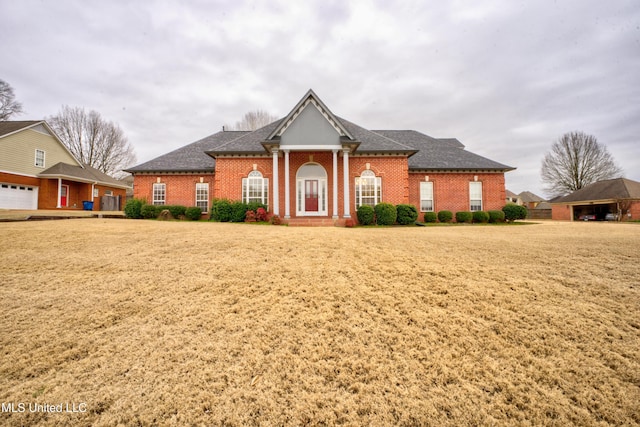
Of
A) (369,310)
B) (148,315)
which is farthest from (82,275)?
(369,310)

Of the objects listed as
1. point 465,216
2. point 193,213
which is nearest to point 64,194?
point 193,213

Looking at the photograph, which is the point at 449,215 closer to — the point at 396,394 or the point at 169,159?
the point at 396,394

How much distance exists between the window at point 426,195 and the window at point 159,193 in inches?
696

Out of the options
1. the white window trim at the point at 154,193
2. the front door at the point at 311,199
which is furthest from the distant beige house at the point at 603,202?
the white window trim at the point at 154,193

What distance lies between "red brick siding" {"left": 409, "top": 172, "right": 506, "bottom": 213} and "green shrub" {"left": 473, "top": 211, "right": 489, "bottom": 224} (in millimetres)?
1179

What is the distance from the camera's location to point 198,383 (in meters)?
2.39

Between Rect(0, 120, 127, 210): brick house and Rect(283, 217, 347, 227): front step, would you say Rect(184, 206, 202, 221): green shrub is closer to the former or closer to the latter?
Rect(283, 217, 347, 227): front step

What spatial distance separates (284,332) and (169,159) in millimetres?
19316

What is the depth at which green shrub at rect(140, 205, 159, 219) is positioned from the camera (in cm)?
1565

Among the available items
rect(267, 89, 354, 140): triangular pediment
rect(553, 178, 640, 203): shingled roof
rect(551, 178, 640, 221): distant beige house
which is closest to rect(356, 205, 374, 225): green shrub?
rect(267, 89, 354, 140): triangular pediment

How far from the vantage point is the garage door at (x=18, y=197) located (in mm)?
19156

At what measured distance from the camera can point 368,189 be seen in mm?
16359

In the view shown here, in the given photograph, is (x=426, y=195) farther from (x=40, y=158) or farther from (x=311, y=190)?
(x=40, y=158)

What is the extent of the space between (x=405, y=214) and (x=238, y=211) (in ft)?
30.5
